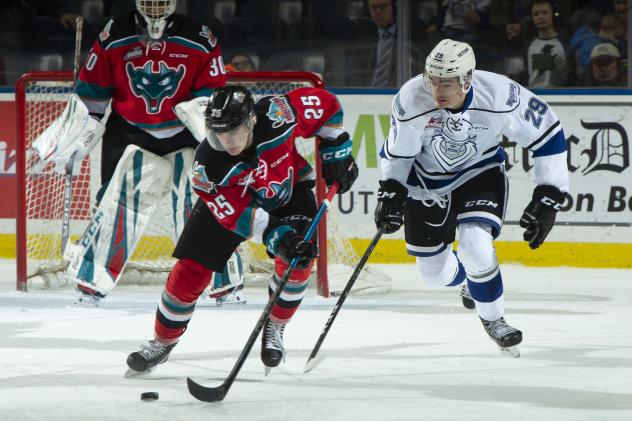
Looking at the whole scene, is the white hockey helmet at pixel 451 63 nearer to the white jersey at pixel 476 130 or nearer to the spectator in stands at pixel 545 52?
the white jersey at pixel 476 130

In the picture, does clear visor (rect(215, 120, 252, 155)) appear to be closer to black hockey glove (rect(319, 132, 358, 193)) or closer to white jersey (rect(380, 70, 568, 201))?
black hockey glove (rect(319, 132, 358, 193))

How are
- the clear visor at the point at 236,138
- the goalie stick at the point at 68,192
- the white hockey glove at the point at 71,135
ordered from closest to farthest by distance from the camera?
1. the clear visor at the point at 236,138
2. the white hockey glove at the point at 71,135
3. the goalie stick at the point at 68,192

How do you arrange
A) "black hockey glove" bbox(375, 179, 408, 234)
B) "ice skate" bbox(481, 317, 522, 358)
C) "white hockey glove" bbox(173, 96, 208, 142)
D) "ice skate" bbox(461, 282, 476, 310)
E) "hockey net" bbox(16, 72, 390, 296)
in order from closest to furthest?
"ice skate" bbox(481, 317, 522, 358) < "black hockey glove" bbox(375, 179, 408, 234) < "ice skate" bbox(461, 282, 476, 310) < "white hockey glove" bbox(173, 96, 208, 142) < "hockey net" bbox(16, 72, 390, 296)

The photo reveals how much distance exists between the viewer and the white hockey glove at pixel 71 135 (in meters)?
4.87

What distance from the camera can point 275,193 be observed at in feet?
11.3

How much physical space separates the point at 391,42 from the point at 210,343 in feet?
9.18

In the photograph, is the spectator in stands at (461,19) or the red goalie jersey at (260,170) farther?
the spectator in stands at (461,19)

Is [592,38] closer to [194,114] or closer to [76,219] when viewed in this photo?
[194,114]

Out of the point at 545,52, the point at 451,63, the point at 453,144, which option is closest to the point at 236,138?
the point at 451,63

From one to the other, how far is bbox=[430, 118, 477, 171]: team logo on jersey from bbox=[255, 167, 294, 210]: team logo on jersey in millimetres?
544

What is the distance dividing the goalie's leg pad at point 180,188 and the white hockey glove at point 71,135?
0.31 metres

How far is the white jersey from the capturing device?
3730mm

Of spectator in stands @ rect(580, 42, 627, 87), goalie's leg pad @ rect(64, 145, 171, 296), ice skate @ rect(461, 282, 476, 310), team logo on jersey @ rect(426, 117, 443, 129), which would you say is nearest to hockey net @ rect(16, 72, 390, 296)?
goalie's leg pad @ rect(64, 145, 171, 296)

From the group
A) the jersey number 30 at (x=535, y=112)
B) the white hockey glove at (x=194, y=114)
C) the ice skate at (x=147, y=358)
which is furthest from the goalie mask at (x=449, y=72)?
the white hockey glove at (x=194, y=114)
